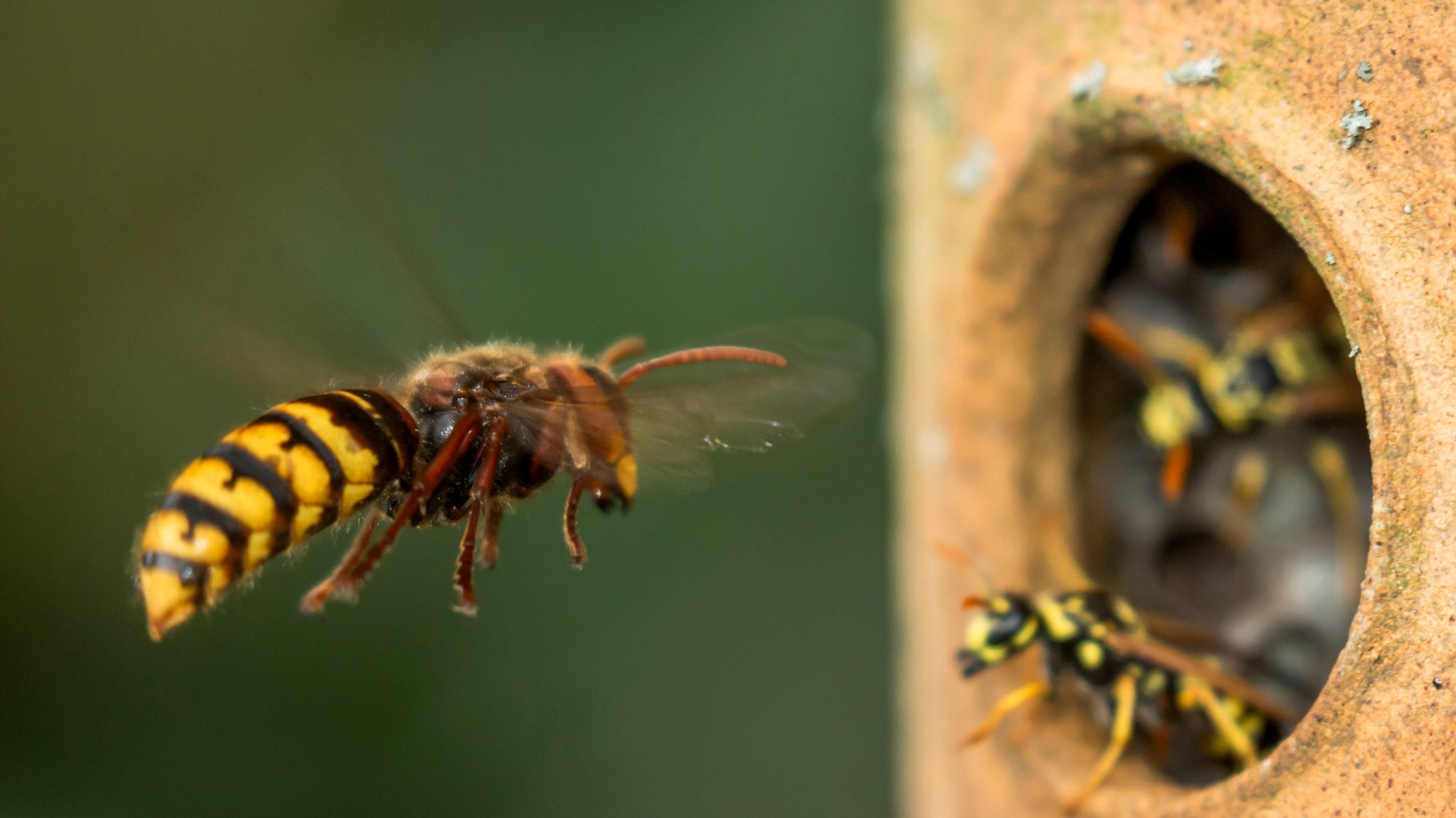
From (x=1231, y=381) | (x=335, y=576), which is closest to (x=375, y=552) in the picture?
(x=335, y=576)

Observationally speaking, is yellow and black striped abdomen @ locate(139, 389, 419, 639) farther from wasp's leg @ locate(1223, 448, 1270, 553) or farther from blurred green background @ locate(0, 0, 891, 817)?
wasp's leg @ locate(1223, 448, 1270, 553)

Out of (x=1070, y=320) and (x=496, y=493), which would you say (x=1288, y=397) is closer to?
(x=1070, y=320)

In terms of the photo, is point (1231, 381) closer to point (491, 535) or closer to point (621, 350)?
point (621, 350)

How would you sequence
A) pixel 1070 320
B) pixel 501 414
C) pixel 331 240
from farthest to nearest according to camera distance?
1. pixel 331 240
2. pixel 1070 320
3. pixel 501 414

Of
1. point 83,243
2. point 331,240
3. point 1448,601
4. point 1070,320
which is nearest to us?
point 1448,601

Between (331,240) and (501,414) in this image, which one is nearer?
(501,414)

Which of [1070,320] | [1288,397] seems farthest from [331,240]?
[1288,397]
